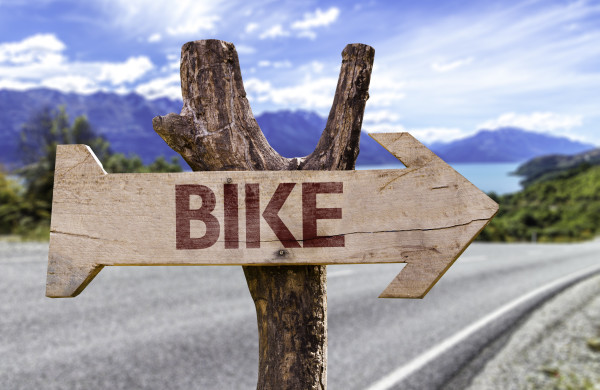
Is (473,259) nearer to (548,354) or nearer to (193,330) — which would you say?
(548,354)

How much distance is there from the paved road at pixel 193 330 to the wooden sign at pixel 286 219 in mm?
2908

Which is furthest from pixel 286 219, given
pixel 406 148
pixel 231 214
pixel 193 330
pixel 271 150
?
pixel 193 330

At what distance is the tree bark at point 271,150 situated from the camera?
1.46 m

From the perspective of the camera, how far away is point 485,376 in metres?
4.26

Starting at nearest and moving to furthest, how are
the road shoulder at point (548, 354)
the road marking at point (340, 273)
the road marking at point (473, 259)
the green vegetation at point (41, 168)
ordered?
the road shoulder at point (548, 354) → the road marking at point (340, 273) → the green vegetation at point (41, 168) → the road marking at point (473, 259)

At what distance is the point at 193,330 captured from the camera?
529 cm

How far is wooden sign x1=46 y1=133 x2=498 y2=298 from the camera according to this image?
142cm

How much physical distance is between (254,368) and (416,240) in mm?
3373

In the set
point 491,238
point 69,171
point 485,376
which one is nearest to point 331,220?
point 69,171

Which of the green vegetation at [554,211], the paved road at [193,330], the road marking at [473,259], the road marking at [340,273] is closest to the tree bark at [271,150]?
the paved road at [193,330]

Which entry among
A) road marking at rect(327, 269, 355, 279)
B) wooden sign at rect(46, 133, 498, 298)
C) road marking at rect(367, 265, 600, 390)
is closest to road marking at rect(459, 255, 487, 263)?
road marking at rect(367, 265, 600, 390)

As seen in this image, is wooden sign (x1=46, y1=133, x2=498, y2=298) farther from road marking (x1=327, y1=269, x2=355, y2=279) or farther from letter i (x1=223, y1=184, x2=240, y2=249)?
road marking (x1=327, y1=269, x2=355, y2=279)

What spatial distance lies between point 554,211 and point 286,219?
4620 centimetres

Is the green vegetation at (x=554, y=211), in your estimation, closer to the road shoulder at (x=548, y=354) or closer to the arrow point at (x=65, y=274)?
the road shoulder at (x=548, y=354)
